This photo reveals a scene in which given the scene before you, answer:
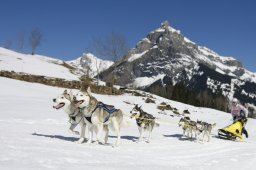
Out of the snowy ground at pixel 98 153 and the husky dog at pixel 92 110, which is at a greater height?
the husky dog at pixel 92 110

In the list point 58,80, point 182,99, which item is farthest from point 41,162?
point 182,99

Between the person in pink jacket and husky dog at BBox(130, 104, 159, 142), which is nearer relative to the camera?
husky dog at BBox(130, 104, 159, 142)

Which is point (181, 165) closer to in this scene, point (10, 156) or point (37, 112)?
point (10, 156)

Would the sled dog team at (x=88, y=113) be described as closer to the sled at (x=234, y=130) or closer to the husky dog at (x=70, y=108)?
the husky dog at (x=70, y=108)

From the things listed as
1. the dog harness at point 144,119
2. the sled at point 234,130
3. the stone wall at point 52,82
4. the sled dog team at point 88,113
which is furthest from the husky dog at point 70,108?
the stone wall at point 52,82

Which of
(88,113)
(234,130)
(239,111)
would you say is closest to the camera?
(88,113)

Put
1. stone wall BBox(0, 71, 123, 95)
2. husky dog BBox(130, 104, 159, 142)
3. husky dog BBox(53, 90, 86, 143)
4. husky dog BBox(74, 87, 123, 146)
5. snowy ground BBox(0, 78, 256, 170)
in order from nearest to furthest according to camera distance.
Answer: snowy ground BBox(0, 78, 256, 170), husky dog BBox(74, 87, 123, 146), husky dog BBox(53, 90, 86, 143), husky dog BBox(130, 104, 159, 142), stone wall BBox(0, 71, 123, 95)

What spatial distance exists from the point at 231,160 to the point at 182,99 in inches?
3895

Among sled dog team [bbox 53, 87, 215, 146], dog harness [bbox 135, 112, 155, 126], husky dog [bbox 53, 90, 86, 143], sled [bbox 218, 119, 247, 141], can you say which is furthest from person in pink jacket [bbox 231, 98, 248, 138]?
husky dog [bbox 53, 90, 86, 143]

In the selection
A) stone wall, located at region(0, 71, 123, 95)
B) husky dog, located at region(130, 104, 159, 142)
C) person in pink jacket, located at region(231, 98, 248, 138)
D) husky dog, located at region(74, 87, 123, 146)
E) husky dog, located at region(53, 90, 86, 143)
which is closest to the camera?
husky dog, located at region(74, 87, 123, 146)

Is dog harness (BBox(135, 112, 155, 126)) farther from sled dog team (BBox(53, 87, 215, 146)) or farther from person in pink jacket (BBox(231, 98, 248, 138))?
person in pink jacket (BBox(231, 98, 248, 138))

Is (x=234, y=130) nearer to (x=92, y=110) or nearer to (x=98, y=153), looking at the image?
(x=92, y=110)

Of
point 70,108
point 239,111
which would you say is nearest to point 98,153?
point 70,108

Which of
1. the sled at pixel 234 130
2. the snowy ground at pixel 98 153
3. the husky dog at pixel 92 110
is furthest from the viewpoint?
the sled at pixel 234 130
